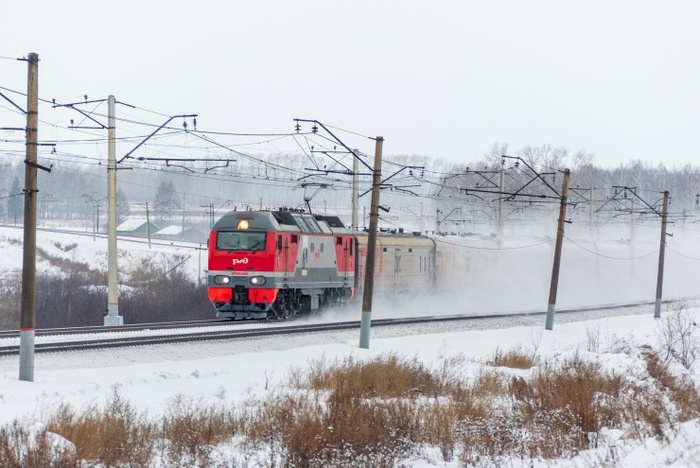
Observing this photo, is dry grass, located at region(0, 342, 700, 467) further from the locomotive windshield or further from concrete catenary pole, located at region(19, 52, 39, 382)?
the locomotive windshield

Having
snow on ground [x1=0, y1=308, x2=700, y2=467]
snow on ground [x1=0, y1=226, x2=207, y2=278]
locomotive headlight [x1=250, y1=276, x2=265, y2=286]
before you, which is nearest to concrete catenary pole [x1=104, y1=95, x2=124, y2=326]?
locomotive headlight [x1=250, y1=276, x2=265, y2=286]

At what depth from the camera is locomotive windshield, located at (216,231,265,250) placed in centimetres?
2928

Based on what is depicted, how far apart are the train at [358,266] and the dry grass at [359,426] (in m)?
12.3

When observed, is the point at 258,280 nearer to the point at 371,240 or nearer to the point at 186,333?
the point at 186,333

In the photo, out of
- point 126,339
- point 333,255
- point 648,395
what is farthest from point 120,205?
point 648,395

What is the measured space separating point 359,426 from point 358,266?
24288mm

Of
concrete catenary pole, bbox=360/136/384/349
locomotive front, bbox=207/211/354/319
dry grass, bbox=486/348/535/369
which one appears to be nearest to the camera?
dry grass, bbox=486/348/535/369

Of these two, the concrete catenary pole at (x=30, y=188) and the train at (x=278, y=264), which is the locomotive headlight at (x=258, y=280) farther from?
the concrete catenary pole at (x=30, y=188)

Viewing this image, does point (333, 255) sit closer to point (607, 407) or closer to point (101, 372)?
point (101, 372)

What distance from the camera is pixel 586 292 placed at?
Result: 57438 millimetres

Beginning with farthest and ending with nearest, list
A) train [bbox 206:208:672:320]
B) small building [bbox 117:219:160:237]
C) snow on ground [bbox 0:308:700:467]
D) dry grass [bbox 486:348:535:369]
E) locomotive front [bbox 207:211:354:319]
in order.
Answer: small building [bbox 117:219:160:237]
train [bbox 206:208:672:320]
locomotive front [bbox 207:211:354:319]
dry grass [bbox 486:348:535:369]
snow on ground [bbox 0:308:700:467]

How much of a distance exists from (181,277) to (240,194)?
122m

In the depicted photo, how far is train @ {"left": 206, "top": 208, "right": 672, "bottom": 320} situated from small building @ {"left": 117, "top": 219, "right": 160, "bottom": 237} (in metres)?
79.0

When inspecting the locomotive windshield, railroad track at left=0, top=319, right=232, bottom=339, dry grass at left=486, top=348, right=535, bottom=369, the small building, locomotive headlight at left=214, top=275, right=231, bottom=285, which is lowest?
the small building
